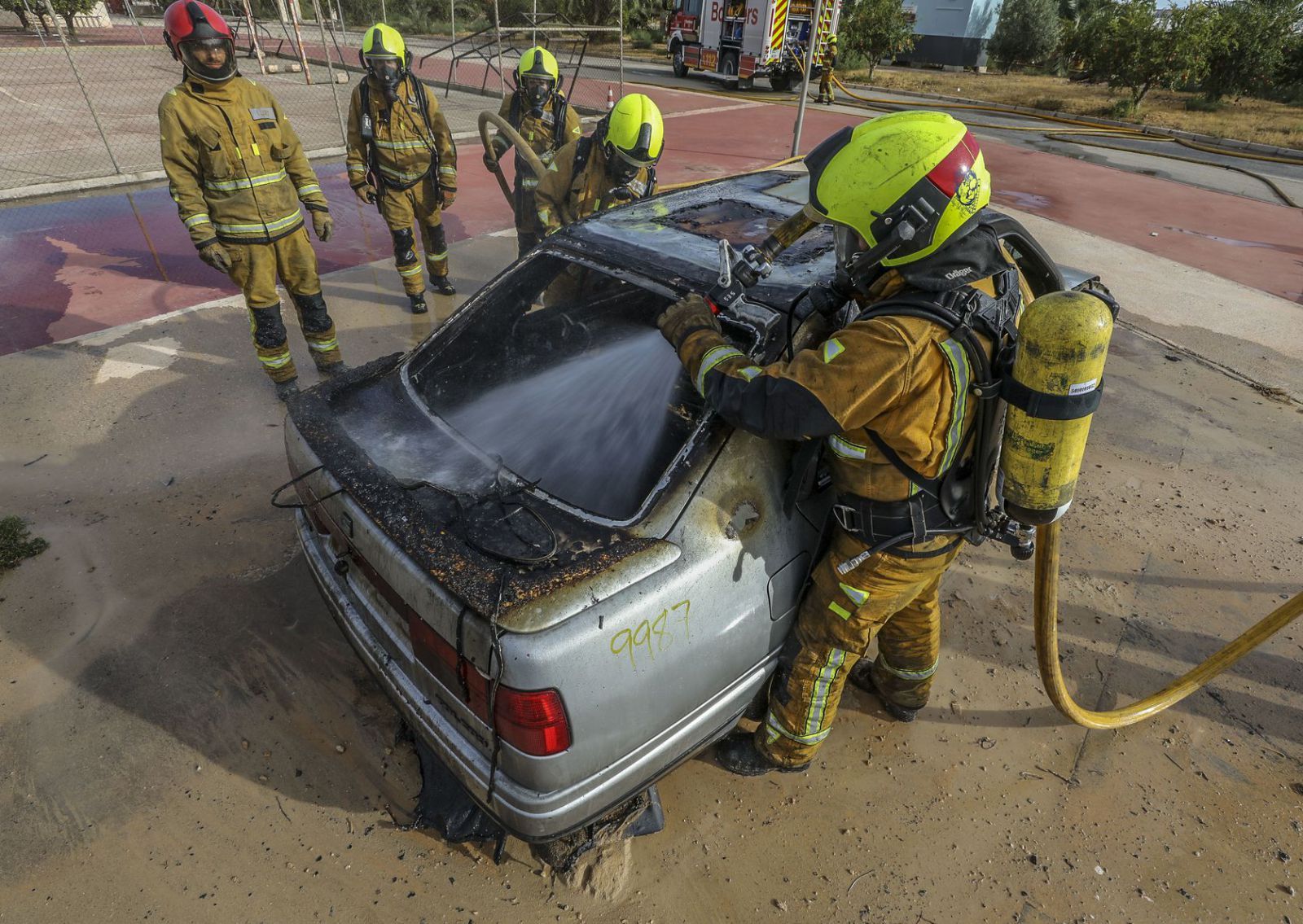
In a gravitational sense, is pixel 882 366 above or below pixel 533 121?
above

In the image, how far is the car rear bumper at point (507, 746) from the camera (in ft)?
5.87

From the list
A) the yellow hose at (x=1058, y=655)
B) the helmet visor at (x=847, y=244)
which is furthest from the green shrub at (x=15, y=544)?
the yellow hose at (x=1058, y=655)

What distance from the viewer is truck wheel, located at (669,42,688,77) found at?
2122 centimetres

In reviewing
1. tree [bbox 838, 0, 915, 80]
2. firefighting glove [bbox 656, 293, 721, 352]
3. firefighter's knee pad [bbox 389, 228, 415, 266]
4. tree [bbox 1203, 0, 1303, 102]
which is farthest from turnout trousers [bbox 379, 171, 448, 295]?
tree [bbox 838, 0, 915, 80]

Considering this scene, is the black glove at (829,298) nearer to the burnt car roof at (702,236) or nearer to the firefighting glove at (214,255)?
the burnt car roof at (702,236)

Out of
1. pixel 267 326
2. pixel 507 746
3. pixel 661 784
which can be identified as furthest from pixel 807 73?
pixel 507 746

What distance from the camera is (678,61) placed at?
70.4 ft

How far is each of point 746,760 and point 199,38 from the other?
4290mm

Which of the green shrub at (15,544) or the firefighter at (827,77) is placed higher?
the firefighter at (827,77)

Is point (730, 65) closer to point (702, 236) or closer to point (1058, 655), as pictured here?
point (702, 236)

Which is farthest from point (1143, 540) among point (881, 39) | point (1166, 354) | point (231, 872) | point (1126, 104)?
point (881, 39)

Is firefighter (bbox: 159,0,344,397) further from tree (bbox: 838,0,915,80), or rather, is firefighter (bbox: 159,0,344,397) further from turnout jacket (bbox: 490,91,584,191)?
tree (bbox: 838,0,915,80)

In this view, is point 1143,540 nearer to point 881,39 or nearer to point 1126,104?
point 1126,104

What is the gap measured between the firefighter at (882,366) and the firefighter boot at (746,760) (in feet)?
1.57
